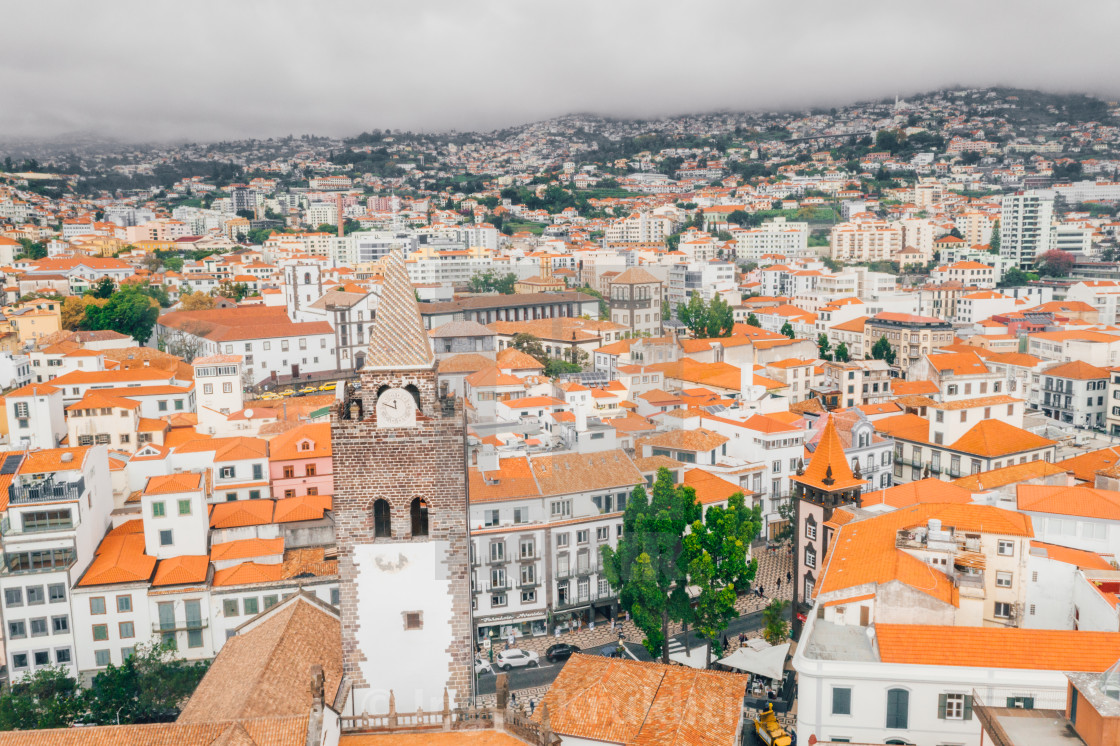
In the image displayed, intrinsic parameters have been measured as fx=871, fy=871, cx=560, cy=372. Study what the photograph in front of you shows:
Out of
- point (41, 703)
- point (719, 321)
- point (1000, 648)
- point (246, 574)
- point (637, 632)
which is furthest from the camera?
Result: point (719, 321)

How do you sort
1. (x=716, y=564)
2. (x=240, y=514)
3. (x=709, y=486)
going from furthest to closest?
(x=709, y=486) → (x=240, y=514) → (x=716, y=564)

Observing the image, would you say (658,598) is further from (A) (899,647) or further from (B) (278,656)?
(B) (278,656)

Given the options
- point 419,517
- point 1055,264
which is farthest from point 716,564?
point 1055,264

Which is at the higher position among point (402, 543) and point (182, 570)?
point (402, 543)

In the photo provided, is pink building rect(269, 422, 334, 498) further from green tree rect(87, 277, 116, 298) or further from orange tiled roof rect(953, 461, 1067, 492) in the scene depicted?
green tree rect(87, 277, 116, 298)

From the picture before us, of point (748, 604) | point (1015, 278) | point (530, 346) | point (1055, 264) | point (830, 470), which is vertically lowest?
point (748, 604)

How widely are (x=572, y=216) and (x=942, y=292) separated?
320 feet

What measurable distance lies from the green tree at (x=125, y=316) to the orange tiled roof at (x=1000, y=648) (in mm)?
75267

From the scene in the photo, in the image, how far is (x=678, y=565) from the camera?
29797mm

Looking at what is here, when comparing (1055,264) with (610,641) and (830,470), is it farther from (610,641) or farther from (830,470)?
(610,641)

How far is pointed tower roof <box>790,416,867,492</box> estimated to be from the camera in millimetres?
33406

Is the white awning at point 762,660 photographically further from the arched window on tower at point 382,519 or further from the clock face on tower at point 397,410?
the clock face on tower at point 397,410

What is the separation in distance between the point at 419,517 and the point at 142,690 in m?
16.0

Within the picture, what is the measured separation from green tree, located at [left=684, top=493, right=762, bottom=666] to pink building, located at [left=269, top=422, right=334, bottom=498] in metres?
19.5
